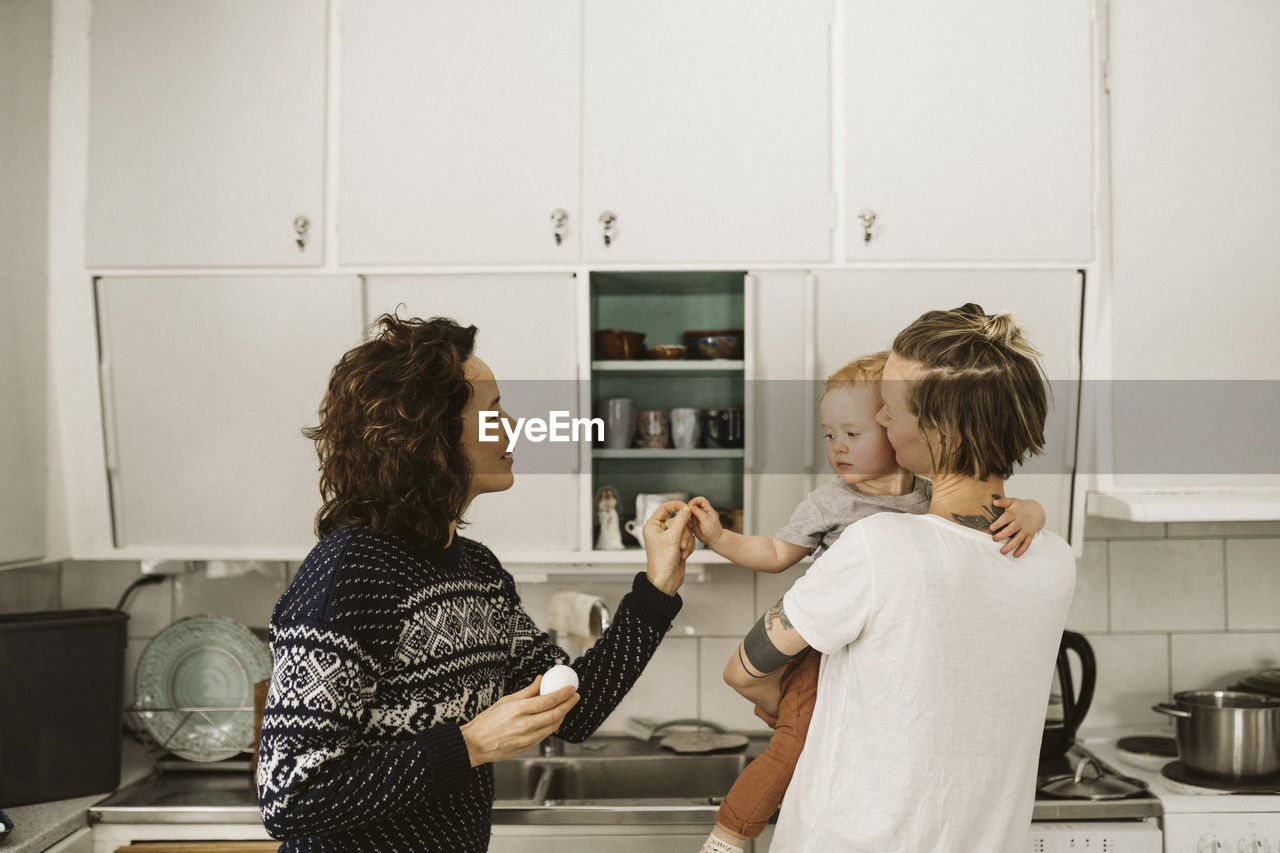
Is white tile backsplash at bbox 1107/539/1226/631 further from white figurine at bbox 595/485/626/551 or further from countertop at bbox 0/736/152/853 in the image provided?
countertop at bbox 0/736/152/853

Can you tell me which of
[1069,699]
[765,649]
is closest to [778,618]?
[765,649]

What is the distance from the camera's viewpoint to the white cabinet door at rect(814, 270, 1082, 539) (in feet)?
6.53

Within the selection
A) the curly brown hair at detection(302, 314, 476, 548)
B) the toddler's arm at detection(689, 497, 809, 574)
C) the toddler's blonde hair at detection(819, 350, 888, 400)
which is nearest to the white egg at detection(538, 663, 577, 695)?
the curly brown hair at detection(302, 314, 476, 548)

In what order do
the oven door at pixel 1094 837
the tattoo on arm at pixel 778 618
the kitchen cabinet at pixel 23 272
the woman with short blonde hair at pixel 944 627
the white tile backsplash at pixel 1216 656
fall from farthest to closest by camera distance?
the white tile backsplash at pixel 1216 656 → the kitchen cabinet at pixel 23 272 → the oven door at pixel 1094 837 → the tattoo on arm at pixel 778 618 → the woman with short blonde hair at pixel 944 627

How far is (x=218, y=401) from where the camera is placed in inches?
80.7

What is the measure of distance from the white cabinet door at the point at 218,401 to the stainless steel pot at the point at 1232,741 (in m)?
1.92

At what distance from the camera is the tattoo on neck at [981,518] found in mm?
1197

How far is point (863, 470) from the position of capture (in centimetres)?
164

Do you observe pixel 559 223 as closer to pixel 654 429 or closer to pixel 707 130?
pixel 707 130

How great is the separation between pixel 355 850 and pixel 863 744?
2.16ft

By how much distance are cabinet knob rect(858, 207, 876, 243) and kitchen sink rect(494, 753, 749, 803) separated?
1.22m

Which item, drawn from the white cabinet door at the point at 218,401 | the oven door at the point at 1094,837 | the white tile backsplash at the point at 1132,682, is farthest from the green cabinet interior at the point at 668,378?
the white tile backsplash at the point at 1132,682

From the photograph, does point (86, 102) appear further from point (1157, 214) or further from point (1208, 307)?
point (1208, 307)

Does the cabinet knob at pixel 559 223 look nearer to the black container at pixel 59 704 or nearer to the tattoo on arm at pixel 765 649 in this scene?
the tattoo on arm at pixel 765 649
